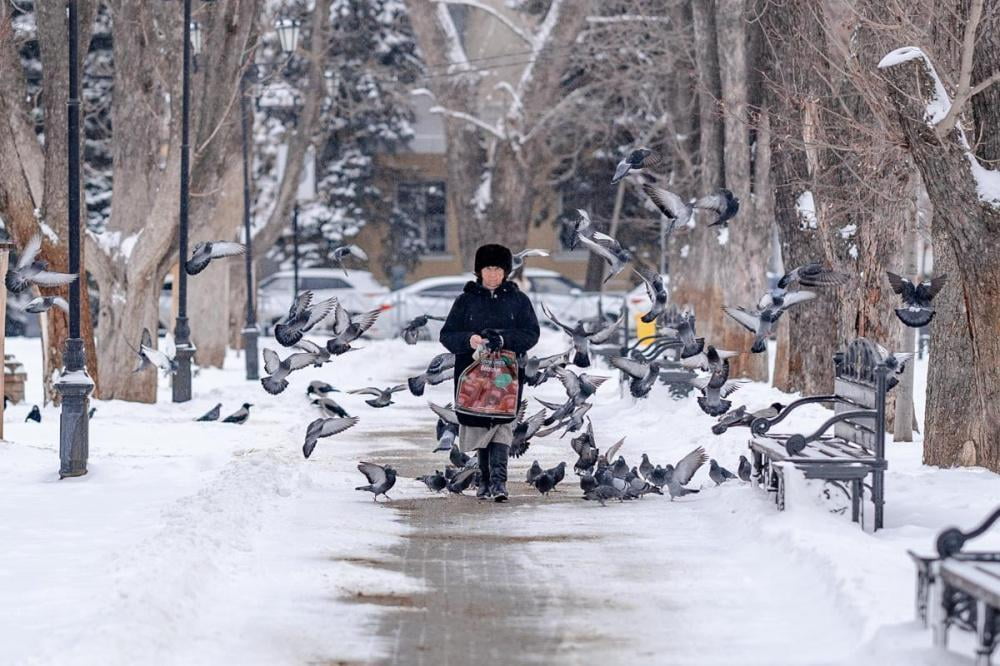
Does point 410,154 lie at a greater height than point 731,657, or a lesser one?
greater

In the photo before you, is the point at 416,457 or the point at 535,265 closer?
the point at 416,457

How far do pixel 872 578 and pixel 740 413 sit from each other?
5.10m

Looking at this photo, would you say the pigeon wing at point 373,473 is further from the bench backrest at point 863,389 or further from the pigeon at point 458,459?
the bench backrest at point 863,389

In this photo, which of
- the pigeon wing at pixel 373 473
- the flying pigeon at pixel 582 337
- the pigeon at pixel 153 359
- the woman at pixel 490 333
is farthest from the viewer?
the pigeon at pixel 153 359

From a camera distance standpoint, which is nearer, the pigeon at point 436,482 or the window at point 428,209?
the pigeon at point 436,482

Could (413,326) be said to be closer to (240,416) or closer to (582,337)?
(582,337)

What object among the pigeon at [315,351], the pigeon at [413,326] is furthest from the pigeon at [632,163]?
the pigeon at [315,351]

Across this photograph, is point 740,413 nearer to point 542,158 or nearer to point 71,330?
point 71,330

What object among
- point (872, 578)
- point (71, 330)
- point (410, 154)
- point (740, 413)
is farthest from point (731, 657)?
point (410, 154)

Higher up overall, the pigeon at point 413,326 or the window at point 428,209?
the window at point 428,209

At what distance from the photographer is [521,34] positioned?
40.6 metres

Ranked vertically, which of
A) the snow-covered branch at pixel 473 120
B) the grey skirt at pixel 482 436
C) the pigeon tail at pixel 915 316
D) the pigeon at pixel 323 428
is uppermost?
the snow-covered branch at pixel 473 120

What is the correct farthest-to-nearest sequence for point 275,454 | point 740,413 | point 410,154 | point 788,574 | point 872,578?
point 410,154
point 275,454
point 740,413
point 788,574
point 872,578

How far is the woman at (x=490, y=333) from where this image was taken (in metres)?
12.3
